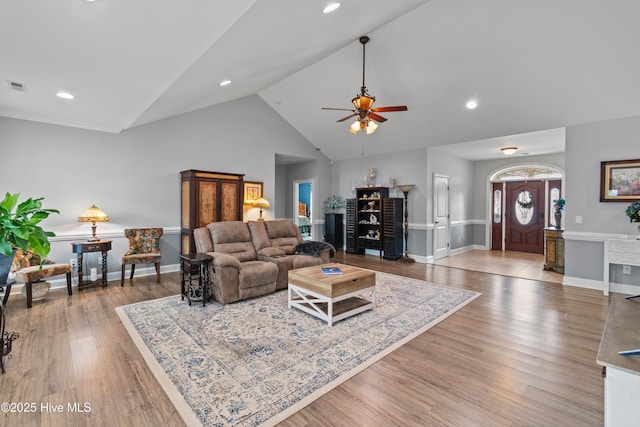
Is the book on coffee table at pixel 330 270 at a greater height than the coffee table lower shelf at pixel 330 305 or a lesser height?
greater

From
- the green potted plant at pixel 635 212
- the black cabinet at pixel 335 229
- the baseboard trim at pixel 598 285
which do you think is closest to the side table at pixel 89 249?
the black cabinet at pixel 335 229

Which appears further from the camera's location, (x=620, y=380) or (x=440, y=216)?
(x=440, y=216)

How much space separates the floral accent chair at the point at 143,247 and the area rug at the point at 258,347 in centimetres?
115

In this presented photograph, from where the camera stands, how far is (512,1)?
3436mm

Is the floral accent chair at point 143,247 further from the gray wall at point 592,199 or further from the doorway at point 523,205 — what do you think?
the doorway at point 523,205

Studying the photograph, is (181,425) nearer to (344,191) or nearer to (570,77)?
(570,77)

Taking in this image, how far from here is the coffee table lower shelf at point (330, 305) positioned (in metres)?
3.31

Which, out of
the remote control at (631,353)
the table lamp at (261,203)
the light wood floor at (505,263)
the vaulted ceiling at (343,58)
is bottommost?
the light wood floor at (505,263)

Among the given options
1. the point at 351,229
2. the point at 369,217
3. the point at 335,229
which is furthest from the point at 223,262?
the point at 335,229

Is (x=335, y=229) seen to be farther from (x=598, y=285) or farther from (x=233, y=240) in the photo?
(x=598, y=285)

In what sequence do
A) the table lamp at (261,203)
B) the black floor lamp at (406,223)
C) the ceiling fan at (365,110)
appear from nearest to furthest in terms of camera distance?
the ceiling fan at (365,110)
the table lamp at (261,203)
the black floor lamp at (406,223)

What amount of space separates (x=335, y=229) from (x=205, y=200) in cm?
402

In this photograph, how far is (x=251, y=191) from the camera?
22.6ft

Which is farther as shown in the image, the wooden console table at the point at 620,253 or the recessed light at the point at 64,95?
the wooden console table at the point at 620,253
